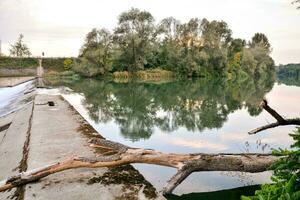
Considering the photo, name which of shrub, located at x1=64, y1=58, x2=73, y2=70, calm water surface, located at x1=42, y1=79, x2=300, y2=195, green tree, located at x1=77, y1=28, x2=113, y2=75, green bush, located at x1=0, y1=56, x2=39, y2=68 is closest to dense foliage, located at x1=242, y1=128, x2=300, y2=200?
calm water surface, located at x1=42, y1=79, x2=300, y2=195

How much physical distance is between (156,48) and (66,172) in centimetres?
6755

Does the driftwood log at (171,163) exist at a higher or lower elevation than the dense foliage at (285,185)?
lower

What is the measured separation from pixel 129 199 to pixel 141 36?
6695 cm

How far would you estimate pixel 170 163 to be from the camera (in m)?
6.09

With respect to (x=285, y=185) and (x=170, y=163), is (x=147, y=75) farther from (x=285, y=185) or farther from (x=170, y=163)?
(x=285, y=185)

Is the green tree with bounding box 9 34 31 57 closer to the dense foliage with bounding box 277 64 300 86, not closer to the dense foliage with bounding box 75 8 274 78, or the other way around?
the dense foliage with bounding box 75 8 274 78

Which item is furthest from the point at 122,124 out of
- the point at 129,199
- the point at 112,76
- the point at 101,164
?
the point at 112,76

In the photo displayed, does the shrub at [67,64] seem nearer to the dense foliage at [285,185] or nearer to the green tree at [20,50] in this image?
the green tree at [20,50]

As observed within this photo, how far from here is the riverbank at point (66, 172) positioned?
213 inches

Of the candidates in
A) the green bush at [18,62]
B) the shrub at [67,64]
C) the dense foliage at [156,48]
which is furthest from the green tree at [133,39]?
the green bush at [18,62]

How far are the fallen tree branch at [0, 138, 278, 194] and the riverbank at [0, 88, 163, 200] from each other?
0.12 meters

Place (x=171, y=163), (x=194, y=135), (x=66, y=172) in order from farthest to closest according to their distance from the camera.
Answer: (x=194, y=135), (x=66, y=172), (x=171, y=163)

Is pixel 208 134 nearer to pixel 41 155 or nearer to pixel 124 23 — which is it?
pixel 41 155

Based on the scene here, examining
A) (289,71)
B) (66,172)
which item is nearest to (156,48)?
(66,172)
